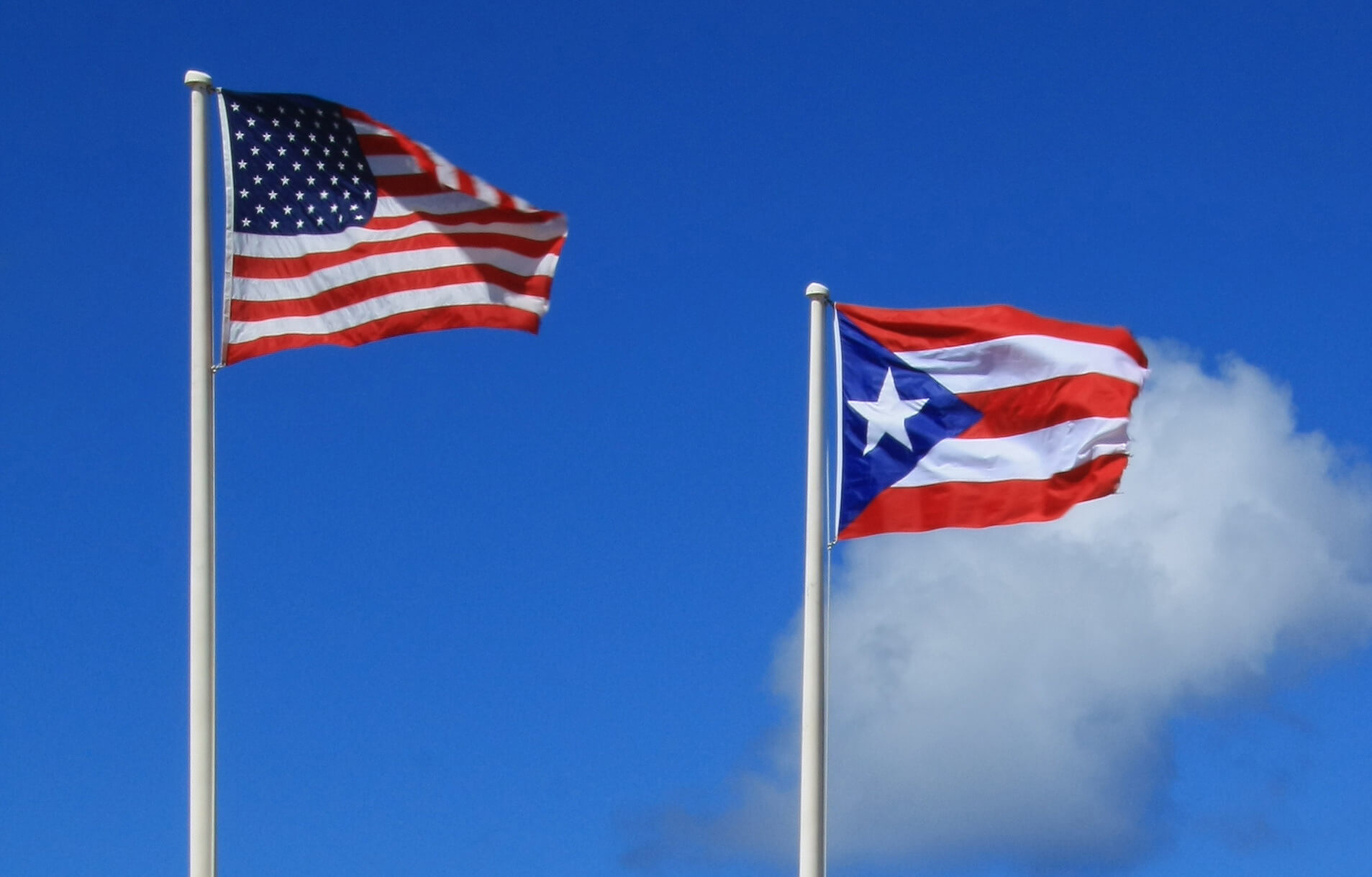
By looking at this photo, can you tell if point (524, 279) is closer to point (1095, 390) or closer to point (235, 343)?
point (235, 343)

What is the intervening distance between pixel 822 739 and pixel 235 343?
25.5ft

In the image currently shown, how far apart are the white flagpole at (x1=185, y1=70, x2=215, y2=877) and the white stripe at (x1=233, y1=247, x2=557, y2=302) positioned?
1.63 feet

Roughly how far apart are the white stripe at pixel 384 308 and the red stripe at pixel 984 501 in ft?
15.5

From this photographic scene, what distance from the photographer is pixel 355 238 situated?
22.1 m

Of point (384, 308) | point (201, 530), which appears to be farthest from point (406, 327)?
point (201, 530)

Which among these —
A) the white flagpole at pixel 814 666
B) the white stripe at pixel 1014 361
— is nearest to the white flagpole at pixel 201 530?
the white flagpole at pixel 814 666

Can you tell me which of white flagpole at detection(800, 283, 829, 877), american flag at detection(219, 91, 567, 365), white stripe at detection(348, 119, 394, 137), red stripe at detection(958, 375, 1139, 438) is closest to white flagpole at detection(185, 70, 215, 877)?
american flag at detection(219, 91, 567, 365)

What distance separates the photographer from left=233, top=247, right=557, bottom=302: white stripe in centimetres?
2147

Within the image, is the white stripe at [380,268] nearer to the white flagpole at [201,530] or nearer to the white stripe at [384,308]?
the white stripe at [384,308]

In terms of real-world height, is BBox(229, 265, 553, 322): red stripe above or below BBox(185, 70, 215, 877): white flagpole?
above

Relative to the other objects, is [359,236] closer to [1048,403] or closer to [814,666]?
[814,666]

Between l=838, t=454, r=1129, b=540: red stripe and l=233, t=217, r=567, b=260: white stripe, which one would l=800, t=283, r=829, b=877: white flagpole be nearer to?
l=838, t=454, r=1129, b=540: red stripe

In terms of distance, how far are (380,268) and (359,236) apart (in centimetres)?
39

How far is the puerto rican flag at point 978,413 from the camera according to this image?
2497 centimetres
